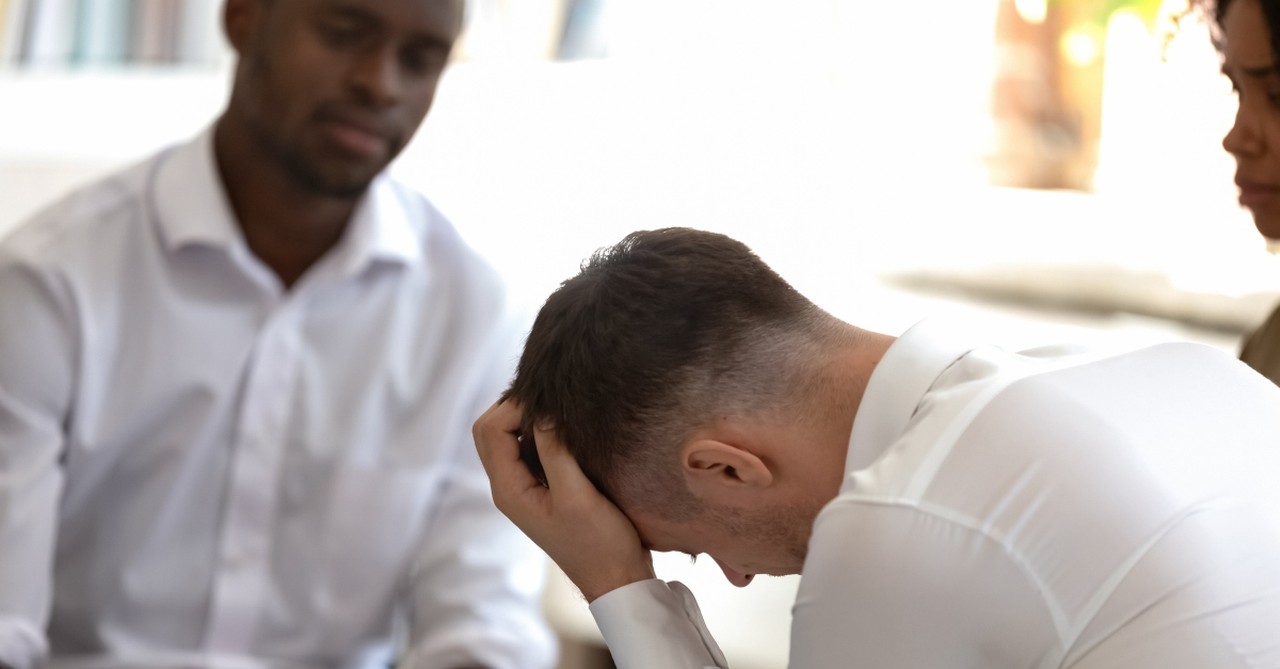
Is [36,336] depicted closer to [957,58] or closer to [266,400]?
[266,400]

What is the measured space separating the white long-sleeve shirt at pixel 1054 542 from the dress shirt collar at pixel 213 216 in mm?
850

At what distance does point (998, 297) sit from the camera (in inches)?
80.1

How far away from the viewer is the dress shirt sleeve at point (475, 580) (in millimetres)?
1363

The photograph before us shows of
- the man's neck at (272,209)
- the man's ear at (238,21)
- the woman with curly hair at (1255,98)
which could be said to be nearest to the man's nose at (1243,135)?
the woman with curly hair at (1255,98)

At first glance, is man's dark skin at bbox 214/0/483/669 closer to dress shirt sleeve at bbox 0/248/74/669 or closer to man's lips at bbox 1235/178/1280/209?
dress shirt sleeve at bbox 0/248/74/669

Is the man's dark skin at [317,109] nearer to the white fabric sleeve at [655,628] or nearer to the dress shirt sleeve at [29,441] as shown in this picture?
the dress shirt sleeve at [29,441]

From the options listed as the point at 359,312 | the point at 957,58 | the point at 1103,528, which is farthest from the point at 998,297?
the point at 1103,528

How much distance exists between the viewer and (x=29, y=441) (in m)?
1.32

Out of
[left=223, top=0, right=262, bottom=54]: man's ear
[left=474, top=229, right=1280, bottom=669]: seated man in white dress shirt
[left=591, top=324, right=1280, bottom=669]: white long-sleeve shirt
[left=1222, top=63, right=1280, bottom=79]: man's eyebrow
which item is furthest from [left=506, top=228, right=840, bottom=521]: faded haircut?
[left=223, top=0, right=262, bottom=54]: man's ear

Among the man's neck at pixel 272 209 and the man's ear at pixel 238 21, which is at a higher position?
the man's ear at pixel 238 21

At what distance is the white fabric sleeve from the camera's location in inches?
33.7

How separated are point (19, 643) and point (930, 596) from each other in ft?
3.02

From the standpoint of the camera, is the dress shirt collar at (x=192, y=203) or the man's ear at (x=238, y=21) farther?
the man's ear at (x=238, y=21)

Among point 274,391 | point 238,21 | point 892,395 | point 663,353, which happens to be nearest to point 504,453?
point 663,353
